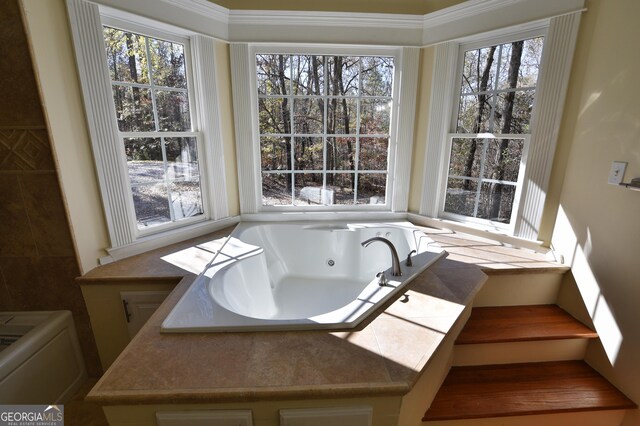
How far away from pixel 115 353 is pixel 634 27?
3.30 meters

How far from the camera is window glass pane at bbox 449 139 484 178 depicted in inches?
89.4

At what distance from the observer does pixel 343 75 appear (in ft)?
8.05

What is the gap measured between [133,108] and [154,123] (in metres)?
0.15

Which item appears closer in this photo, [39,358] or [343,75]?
[39,358]

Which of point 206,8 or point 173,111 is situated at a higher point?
point 206,8

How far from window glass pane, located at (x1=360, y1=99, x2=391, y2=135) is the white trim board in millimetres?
444

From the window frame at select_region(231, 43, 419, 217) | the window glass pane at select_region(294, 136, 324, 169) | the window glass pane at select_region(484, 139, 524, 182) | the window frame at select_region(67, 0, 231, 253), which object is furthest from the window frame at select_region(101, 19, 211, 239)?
the window glass pane at select_region(484, 139, 524, 182)

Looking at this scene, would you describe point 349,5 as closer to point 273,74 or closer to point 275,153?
point 273,74

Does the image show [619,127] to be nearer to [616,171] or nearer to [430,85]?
[616,171]

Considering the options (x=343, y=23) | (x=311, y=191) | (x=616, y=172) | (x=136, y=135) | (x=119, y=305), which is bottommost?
(x=119, y=305)

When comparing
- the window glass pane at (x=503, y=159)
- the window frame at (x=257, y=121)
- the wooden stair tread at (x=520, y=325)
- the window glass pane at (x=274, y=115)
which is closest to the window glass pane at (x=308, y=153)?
the window glass pane at (x=274, y=115)

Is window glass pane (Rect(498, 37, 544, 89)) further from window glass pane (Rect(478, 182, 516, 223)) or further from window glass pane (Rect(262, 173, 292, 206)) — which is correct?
window glass pane (Rect(262, 173, 292, 206))

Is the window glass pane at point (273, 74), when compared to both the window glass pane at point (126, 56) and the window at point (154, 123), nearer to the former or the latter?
the window at point (154, 123)

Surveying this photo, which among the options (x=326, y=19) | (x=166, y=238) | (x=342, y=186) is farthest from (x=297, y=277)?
(x=326, y=19)
